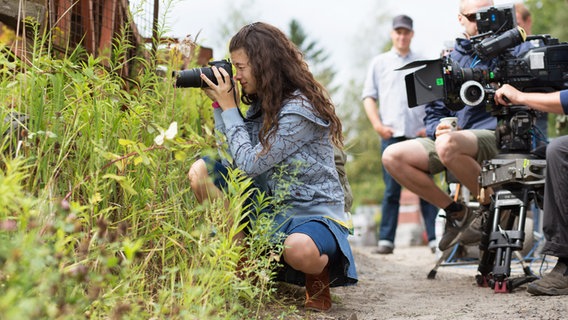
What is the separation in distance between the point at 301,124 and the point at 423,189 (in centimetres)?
179

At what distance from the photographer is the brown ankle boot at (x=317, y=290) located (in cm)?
338

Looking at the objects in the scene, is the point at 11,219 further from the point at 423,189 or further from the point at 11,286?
the point at 423,189

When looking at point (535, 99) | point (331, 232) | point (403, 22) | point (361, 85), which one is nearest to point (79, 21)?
point (331, 232)

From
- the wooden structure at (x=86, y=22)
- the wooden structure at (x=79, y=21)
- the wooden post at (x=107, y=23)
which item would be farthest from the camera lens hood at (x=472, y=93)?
the wooden post at (x=107, y=23)

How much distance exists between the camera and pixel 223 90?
3.48 metres

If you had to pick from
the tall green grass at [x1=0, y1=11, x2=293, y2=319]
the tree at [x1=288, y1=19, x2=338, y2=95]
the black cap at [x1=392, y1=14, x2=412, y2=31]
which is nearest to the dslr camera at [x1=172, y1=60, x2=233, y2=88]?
the tall green grass at [x1=0, y1=11, x2=293, y2=319]

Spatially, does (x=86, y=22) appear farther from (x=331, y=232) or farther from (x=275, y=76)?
(x=331, y=232)

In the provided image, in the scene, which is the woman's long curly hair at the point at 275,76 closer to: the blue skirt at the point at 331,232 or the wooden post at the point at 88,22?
the blue skirt at the point at 331,232

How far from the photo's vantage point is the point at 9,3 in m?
3.70

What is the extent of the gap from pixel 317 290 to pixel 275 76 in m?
0.90

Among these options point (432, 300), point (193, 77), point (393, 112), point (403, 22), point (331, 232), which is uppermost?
point (403, 22)

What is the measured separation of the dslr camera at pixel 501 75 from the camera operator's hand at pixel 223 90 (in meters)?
1.24

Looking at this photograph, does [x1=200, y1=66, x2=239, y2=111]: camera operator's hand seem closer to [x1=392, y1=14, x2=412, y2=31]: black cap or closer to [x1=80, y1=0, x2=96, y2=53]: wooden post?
[x1=80, y1=0, x2=96, y2=53]: wooden post

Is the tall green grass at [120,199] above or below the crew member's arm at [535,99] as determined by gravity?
below
